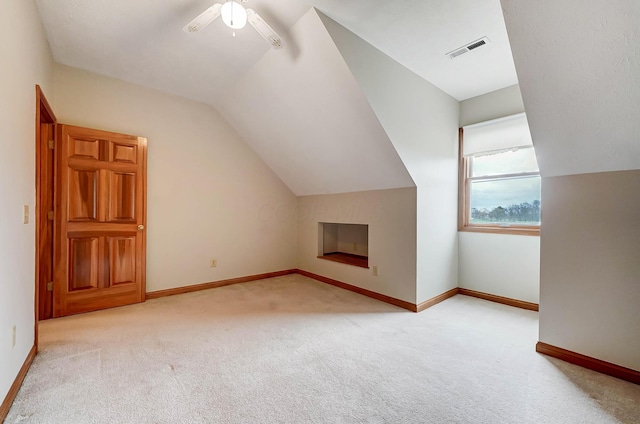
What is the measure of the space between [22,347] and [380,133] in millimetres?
3290

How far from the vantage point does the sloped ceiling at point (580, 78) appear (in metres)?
1.32

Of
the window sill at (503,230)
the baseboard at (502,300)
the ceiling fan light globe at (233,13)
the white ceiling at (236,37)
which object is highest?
the white ceiling at (236,37)

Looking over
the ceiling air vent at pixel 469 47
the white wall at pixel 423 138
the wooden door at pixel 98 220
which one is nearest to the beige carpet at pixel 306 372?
the wooden door at pixel 98 220

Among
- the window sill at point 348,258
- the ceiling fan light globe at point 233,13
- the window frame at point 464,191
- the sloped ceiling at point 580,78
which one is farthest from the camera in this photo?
the window sill at point 348,258

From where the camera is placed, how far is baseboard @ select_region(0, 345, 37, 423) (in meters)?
1.45

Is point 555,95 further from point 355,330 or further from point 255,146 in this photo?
point 255,146

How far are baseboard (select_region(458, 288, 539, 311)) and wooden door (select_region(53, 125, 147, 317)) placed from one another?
423 cm

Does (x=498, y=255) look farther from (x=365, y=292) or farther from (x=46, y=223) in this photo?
(x=46, y=223)

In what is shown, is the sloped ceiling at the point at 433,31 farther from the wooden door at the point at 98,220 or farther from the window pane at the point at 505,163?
the wooden door at the point at 98,220

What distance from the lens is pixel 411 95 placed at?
2945 millimetres

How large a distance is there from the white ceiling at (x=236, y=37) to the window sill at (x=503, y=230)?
176cm

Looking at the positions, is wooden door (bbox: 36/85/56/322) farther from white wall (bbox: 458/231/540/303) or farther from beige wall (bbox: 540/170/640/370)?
white wall (bbox: 458/231/540/303)

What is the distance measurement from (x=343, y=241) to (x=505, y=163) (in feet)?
8.83

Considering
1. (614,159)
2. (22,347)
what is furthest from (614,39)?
(22,347)
